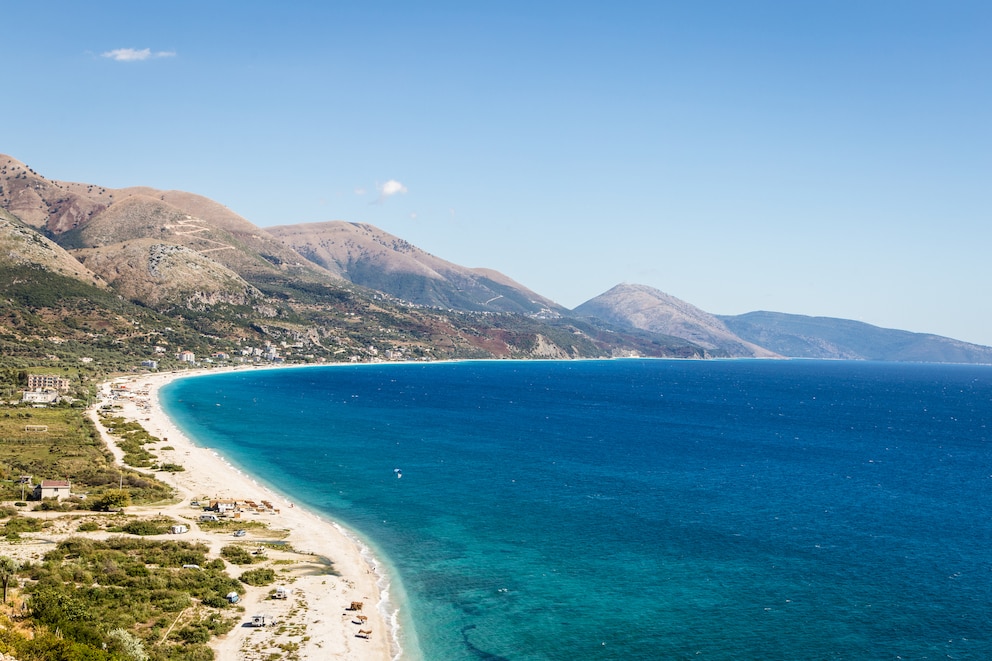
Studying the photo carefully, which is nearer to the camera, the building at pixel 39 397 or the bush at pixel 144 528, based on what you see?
the bush at pixel 144 528

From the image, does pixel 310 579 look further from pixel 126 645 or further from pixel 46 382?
pixel 46 382

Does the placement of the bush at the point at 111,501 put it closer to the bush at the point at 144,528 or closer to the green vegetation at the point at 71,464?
the green vegetation at the point at 71,464

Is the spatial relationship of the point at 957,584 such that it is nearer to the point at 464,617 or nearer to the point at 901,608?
the point at 901,608

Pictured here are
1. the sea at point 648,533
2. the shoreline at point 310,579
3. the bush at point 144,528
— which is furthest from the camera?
the bush at point 144,528

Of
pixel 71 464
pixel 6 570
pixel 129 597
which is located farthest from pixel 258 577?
pixel 71 464

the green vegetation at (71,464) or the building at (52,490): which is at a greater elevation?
the building at (52,490)

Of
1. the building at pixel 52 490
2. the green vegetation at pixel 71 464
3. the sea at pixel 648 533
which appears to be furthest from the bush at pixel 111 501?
the sea at pixel 648 533

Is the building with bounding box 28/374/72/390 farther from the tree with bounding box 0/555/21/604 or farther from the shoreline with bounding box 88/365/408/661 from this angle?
the tree with bounding box 0/555/21/604
